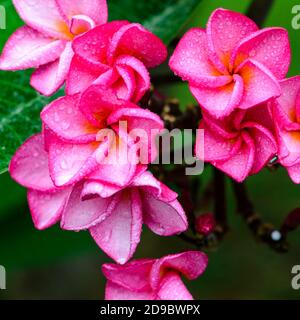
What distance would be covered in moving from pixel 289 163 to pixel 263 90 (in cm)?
11

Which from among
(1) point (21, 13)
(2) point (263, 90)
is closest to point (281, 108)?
(2) point (263, 90)

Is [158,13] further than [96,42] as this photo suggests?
Yes

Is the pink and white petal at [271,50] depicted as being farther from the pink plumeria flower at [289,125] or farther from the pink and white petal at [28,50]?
the pink and white petal at [28,50]

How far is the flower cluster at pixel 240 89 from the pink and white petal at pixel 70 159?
145 mm

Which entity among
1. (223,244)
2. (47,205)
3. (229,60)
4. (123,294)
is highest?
(229,60)

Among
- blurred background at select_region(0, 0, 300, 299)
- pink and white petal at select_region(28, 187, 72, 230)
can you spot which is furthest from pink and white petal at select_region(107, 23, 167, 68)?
blurred background at select_region(0, 0, 300, 299)

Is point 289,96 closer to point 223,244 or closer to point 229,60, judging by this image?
point 229,60

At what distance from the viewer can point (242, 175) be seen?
3.80ft

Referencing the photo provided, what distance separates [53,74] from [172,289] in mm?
354

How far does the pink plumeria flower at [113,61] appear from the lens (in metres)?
1.14

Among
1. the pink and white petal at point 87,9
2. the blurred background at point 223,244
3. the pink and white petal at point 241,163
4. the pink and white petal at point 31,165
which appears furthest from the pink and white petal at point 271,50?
the blurred background at point 223,244

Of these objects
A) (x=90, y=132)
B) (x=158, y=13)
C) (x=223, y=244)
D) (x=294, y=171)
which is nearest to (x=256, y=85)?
(x=294, y=171)

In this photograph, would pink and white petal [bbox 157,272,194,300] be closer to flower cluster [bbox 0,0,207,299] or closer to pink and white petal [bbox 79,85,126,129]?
flower cluster [bbox 0,0,207,299]

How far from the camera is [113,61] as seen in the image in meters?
1.17
